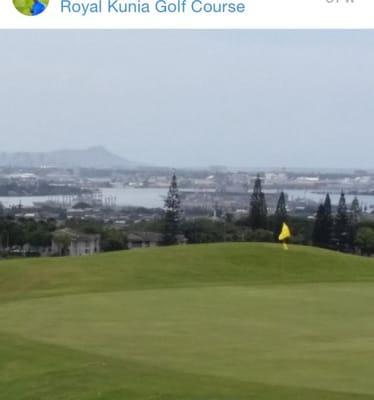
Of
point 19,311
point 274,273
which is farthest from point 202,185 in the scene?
point 19,311

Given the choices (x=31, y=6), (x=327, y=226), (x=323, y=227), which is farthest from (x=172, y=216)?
(x=31, y=6)

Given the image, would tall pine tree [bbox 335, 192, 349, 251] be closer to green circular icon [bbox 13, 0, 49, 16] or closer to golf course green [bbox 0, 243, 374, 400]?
golf course green [bbox 0, 243, 374, 400]

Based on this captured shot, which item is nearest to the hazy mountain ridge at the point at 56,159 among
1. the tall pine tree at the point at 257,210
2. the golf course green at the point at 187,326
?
the tall pine tree at the point at 257,210

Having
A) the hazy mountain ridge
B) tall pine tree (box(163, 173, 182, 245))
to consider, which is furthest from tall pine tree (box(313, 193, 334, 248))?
the hazy mountain ridge

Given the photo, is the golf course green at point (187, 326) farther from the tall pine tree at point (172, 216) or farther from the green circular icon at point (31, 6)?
the tall pine tree at point (172, 216)

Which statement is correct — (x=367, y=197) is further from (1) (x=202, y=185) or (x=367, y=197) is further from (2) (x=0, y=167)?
(2) (x=0, y=167)

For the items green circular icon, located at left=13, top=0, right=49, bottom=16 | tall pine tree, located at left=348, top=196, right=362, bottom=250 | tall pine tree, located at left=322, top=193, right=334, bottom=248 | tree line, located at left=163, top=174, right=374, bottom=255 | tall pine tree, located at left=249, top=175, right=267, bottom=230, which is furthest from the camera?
tall pine tree, located at left=249, top=175, right=267, bottom=230

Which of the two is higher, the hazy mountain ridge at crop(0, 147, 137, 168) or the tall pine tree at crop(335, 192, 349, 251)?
the hazy mountain ridge at crop(0, 147, 137, 168)

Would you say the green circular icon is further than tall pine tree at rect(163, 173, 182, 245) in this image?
No

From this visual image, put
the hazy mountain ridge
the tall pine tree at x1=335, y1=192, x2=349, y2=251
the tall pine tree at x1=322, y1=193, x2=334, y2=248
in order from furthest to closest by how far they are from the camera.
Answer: the hazy mountain ridge, the tall pine tree at x1=335, y1=192, x2=349, y2=251, the tall pine tree at x1=322, y1=193, x2=334, y2=248
